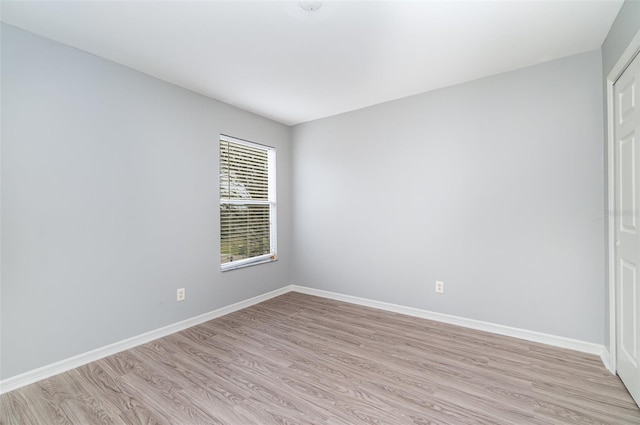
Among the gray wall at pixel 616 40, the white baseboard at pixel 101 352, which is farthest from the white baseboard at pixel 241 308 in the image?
the gray wall at pixel 616 40

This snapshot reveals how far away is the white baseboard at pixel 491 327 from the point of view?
2354mm

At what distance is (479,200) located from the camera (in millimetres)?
2822

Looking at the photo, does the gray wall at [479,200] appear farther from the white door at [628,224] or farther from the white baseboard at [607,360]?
the white door at [628,224]

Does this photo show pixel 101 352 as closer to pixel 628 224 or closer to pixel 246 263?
pixel 246 263

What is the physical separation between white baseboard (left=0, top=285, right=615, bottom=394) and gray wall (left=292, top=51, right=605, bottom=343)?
0.07 metres

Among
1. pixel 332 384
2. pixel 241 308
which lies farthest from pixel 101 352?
pixel 332 384

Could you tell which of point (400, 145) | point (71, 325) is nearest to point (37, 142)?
point (71, 325)

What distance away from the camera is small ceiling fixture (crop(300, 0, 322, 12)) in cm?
176

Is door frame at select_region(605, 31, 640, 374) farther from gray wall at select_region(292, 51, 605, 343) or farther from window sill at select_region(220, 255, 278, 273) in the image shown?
window sill at select_region(220, 255, 278, 273)

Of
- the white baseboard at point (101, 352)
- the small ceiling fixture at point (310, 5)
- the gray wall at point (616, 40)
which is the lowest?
the white baseboard at point (101, 352)

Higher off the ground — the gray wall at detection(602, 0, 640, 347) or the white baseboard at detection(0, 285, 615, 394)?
the gray wall at detection(602, 0, 640, 347)

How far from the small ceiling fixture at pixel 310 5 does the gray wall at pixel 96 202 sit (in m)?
1.72

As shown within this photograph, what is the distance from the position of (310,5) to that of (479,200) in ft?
7.40

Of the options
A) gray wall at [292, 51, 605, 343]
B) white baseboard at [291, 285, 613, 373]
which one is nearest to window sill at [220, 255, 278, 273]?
gray wall at [292, 51, 605, 343]
